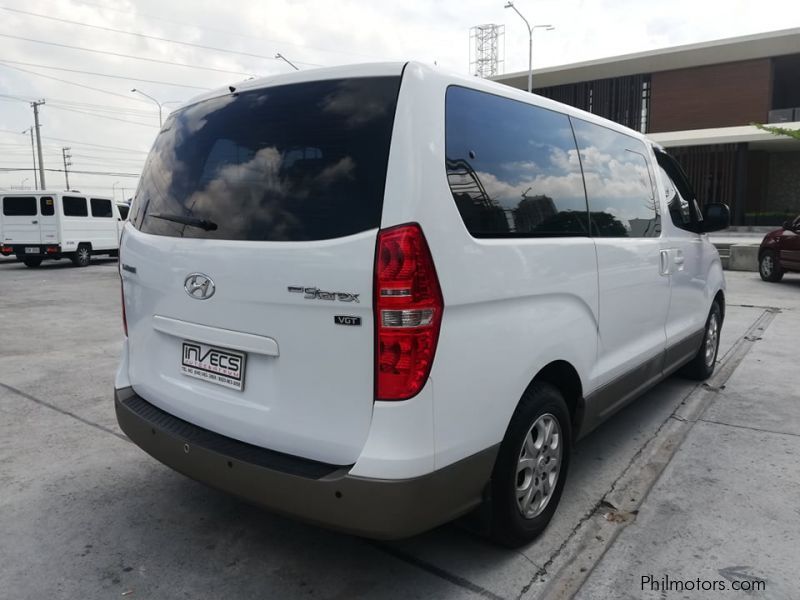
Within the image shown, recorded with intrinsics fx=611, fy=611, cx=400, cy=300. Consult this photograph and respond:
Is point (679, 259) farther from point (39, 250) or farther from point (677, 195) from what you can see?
point (39, 250)

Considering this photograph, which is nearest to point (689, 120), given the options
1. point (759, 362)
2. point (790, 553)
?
point (759, 362)

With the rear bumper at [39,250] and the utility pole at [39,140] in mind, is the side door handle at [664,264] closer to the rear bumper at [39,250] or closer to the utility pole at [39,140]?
the rear bumper at [39,250]

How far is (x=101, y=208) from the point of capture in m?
20.2

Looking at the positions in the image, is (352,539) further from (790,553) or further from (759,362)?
(759,362)

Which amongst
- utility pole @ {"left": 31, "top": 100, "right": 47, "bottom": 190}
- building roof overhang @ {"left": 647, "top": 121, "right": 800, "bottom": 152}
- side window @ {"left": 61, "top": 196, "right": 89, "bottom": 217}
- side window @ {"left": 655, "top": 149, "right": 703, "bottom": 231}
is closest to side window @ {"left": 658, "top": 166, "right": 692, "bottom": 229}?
side window @ {"left": 655, "top": 149, "right": 703, "bottom": 231}

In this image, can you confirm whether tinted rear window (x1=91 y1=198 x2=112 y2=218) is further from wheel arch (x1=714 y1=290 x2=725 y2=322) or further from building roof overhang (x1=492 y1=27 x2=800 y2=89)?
building roof overhang (x1=492 y1=27 x2=800 y2=89)

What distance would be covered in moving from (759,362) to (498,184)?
496cm

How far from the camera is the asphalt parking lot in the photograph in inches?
97.0

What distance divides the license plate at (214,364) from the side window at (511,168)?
103cm

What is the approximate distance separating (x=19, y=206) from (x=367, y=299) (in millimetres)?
20217

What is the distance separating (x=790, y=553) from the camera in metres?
2.66

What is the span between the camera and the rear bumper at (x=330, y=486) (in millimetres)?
2029

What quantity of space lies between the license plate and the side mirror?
12.9ft

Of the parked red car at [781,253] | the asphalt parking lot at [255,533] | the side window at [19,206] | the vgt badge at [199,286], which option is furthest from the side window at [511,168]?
the side window at [19,206]
